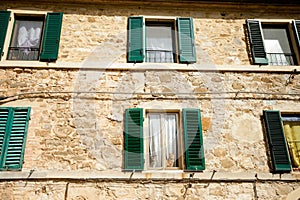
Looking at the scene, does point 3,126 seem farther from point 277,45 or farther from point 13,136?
point 277,45

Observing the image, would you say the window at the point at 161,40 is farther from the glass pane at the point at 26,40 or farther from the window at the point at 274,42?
the glass pane at the point at 26,40

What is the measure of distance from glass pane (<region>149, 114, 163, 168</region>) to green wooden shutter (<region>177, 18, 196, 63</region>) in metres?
1.63

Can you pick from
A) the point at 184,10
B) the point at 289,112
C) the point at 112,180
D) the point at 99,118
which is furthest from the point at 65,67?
the point at 289,112

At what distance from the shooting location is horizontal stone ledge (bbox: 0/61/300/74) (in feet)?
25.0

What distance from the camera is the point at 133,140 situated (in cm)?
690

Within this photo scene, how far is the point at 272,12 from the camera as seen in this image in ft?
29.2

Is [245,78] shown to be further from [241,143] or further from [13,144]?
[13,144]

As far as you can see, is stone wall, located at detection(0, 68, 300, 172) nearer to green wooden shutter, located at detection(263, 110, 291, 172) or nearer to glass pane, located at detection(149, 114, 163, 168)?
green wooden shutter, located at detection(263, 110, 291, 172)

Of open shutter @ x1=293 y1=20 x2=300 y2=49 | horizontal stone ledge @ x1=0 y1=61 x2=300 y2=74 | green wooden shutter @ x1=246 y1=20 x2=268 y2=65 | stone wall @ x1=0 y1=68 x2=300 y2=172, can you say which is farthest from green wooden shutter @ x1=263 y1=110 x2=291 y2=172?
open shutter @ x1=293 y1=20 x2=300 y2=49

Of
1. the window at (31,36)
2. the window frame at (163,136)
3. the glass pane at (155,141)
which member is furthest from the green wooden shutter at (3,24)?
the glass pane at (155,141)

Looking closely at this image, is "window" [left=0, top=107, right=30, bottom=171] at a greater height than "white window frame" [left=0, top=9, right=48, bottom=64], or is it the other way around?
"white window frame" [left=0, top=9, right=48, bottom=64]

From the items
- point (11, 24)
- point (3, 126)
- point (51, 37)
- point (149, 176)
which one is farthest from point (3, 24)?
point (149, 176)

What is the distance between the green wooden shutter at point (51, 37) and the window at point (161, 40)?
1720mm

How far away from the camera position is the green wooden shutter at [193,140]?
6.77 metres
